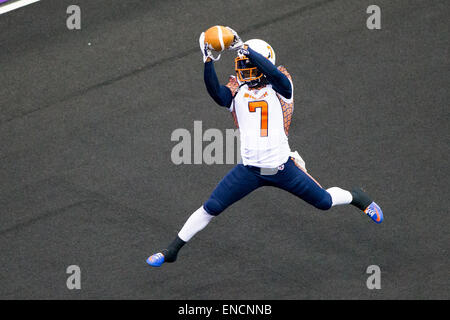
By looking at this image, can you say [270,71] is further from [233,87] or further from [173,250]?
[173,250]

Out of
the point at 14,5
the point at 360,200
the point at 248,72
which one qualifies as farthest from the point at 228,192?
the point at 14,5

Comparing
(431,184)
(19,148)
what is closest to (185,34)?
(19,148)

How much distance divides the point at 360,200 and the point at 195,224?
77.3 inches

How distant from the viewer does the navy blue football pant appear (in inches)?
352

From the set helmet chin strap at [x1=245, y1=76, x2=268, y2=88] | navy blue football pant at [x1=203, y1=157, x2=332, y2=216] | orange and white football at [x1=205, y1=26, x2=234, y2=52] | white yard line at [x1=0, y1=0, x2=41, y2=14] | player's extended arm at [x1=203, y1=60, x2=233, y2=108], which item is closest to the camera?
orange and white football at [x1=205, y1=26, x2=234, y2=52]

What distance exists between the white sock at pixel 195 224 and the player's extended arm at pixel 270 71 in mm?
1661

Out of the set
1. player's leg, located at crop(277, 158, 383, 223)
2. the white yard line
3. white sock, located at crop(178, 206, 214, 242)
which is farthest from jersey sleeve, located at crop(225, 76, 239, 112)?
the white yard line

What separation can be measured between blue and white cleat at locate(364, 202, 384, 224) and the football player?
680mm

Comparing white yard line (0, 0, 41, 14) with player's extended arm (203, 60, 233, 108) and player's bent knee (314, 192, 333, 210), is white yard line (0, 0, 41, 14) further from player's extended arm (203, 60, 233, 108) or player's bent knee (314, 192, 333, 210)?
player's bent knee (314, 192, 333, 210)

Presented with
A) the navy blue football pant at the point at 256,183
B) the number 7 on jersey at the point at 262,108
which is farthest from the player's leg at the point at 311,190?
the number 7 on jersey at the point at 262,108

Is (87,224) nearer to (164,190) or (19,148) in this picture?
(164,190)

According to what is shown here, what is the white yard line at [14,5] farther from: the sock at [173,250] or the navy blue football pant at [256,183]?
the navy blue football pant at [256,183]

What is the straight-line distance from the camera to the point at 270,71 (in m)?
8.38

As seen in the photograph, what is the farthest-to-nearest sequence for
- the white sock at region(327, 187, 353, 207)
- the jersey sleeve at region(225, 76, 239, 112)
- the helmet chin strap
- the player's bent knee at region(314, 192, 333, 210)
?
the white sock at region(327, 187, 353, 207)
the player's bent knee at region(314, 192, 333, 210)
the jersey sleeve at region(225, 76, 239, 112)
the helmet chin strap
